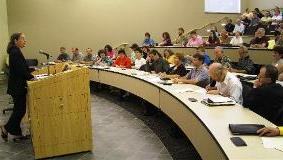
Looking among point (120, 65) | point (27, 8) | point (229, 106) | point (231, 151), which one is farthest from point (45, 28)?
point (231, 151)

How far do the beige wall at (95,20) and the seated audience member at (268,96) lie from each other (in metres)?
9.72

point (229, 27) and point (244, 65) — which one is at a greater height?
point (229, 27)

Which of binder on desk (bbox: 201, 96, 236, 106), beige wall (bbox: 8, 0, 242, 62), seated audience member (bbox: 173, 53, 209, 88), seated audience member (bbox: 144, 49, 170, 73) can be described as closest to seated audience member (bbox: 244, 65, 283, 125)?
binder on desk (bbox: 201, 96, 236, 106)

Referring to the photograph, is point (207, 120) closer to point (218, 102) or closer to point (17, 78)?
point (218, 102)

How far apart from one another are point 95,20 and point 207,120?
9.98 metres

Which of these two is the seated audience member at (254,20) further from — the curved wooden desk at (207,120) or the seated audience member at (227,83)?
the seated audience member at (227,83)

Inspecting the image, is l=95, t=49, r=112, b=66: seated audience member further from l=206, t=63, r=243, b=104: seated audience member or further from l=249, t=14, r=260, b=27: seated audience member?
l=249, t=14, r=260, b=27: seated audience member

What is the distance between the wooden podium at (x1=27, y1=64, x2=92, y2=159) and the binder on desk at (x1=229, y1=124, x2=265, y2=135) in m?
2.05

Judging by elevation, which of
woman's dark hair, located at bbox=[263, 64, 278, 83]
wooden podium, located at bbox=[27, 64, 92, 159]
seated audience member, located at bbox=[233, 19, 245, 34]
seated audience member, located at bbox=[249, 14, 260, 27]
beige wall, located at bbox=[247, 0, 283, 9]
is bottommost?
wooden podium, located at bbox=[27, 64, 92, 159]

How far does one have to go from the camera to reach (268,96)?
10.7 ft

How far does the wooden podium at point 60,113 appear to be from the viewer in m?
4.00

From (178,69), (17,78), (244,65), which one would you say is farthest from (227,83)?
(244,65)

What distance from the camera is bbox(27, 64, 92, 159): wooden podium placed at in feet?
13.1

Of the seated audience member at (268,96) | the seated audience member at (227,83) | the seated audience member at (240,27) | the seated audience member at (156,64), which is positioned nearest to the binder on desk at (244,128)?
the seated audience member at (268,96)
